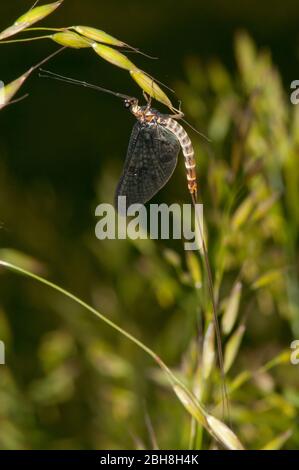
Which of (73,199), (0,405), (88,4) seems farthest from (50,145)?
Answer: (0,405)

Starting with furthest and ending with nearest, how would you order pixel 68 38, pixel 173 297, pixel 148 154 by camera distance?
pixel 173 297 → pixel 148 154 → pixel 68 38

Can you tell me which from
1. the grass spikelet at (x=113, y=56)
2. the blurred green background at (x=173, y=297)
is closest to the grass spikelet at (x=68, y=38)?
the grass spikelet at (x=113, y=56)

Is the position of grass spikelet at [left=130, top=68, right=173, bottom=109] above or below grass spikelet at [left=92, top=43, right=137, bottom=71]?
below

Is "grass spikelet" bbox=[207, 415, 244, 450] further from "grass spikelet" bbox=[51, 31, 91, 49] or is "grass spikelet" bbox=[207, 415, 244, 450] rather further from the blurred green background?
"grass spikelet" bbox=[51, 31, 91, 49]

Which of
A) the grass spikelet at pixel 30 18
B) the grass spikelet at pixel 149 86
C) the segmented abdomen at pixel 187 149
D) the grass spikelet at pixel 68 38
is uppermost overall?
the grass spikelet at pixel 30 18

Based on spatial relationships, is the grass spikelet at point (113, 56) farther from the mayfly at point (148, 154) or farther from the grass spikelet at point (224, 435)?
the grass spikelet at point (224, 435)

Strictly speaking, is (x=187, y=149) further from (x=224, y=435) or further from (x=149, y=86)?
(x=224, y=435)

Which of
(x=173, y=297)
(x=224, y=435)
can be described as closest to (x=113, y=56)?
(x=224, y=435)

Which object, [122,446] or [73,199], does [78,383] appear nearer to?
[122,446]

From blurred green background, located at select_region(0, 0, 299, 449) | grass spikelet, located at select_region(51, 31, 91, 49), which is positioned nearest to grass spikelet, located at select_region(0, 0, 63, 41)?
grass spikelet, located at select_region(51, 31, 91, 49)
